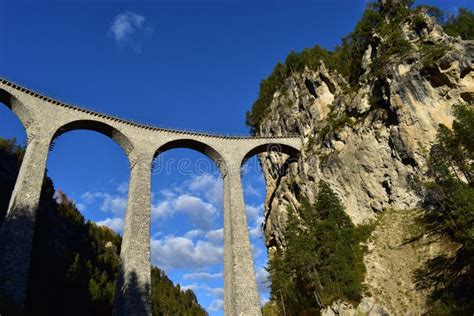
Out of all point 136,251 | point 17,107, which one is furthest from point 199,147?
point 17,107

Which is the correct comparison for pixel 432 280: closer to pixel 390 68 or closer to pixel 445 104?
pixel 445 104

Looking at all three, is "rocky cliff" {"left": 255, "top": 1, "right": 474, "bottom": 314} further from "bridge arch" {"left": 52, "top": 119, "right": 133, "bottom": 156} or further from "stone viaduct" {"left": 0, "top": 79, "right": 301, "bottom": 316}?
"bridge arch" {"left": 52, "top": 119, "right": 133, "bottom": 156}

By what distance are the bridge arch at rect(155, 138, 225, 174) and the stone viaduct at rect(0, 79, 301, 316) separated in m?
0.09

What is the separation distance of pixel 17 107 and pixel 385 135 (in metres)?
30.0

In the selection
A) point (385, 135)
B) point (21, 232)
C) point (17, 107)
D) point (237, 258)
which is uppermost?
point (17, 107)

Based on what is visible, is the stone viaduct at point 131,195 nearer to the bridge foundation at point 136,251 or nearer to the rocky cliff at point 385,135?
the bridge foundation at point 136,251

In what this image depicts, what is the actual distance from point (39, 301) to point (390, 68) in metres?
40.3

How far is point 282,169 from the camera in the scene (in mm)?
45031

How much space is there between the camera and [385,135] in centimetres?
3431

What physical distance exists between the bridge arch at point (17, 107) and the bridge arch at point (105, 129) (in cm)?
296

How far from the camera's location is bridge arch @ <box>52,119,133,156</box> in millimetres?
30734

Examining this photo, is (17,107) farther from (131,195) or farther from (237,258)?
(237,258)

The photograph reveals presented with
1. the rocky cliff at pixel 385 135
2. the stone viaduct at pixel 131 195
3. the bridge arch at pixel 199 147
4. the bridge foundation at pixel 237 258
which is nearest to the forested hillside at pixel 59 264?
the stone viaduct at pixel 131 195

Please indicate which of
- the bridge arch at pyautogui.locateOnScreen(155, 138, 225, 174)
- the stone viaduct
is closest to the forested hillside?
the stone viaduct
